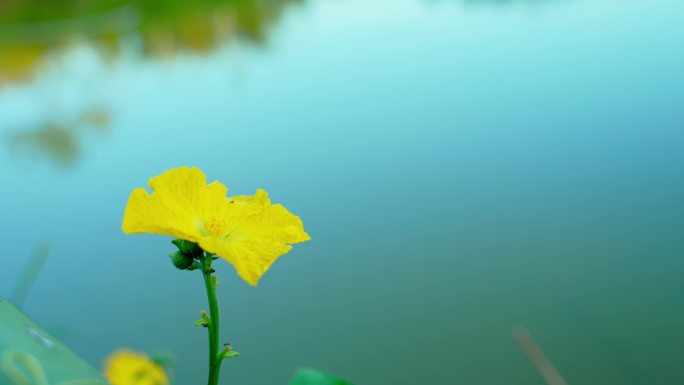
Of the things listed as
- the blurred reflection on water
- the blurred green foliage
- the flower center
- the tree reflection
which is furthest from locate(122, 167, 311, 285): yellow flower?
the blurred green foliage

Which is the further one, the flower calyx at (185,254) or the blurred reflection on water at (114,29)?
the blurred reflection on water at (114,29)

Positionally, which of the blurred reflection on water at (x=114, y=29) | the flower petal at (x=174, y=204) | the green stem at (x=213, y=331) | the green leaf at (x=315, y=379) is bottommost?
the green leaf at (x=315, y=379)

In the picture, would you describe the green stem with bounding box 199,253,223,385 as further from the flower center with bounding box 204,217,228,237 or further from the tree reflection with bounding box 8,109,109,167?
the tree reflection with bounding box 8,109,109,167

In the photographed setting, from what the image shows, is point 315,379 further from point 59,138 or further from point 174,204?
point 59,138

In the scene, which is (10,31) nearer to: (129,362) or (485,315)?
(485,315)

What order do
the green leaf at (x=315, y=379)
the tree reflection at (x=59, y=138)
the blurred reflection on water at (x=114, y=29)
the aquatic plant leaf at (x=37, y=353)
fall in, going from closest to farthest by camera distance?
1. the aquatic plant leaf at (x=37, y=353)
2. the green leaf at (x=315, y=379)
3. the tree reflection at (x=59, y=138)
4. the blurred reflection on water at (x=114, y=29)

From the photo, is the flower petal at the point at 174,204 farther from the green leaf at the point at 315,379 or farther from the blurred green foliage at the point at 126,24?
the blurred green foliage at the point at 126,24

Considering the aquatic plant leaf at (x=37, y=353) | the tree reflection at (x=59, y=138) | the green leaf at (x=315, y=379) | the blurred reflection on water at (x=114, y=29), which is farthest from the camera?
the blurred reflection on water at (x=114, y=29)

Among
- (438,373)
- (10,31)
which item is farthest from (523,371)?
(10,31)

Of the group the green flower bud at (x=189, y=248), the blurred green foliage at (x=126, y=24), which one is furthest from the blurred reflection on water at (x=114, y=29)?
the green flower bud at (x=189, y=248)
